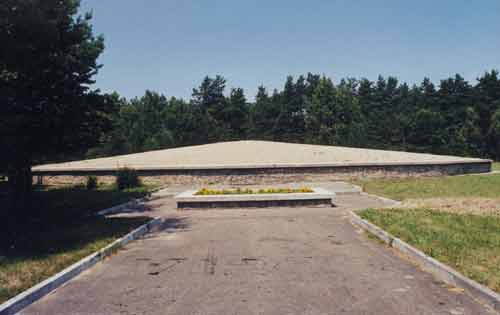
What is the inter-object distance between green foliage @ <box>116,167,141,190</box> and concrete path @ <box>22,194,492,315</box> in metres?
12.9

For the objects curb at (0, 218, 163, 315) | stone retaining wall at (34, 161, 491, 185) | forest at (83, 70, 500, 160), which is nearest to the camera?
curb at (0, 218, 163, 315)

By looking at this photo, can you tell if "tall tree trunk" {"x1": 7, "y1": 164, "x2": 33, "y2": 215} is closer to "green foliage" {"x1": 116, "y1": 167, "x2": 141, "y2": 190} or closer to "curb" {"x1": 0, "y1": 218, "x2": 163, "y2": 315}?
"green foliage" {"x1": 116, "y1": 167, "x2": 141, "y2": 190}

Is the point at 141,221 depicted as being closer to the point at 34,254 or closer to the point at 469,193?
the point at 34,254

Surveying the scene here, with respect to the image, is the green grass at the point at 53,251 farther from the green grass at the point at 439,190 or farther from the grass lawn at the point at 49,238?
the green grass at the point at 439,190

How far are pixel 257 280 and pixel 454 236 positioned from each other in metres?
5.20

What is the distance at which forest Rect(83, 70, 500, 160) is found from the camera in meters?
49.9

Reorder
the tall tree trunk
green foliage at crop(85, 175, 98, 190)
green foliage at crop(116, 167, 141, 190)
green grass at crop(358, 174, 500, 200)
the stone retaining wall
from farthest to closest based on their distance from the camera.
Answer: the stone retaining wall < green foliage at crop(85, 175, 98, 190) < green foliage at crop(116, 167, 141, 190) < green grass at crop(358, 174, 500, 200) < the tall tree trunk

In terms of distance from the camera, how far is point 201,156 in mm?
29719

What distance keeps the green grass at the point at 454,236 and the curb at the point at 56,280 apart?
6648 mm

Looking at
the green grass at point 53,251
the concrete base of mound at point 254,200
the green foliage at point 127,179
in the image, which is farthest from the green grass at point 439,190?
the green foliage at point 127,179

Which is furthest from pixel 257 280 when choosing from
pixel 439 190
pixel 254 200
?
pixel 439 190

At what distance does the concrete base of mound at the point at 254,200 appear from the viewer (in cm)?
1502

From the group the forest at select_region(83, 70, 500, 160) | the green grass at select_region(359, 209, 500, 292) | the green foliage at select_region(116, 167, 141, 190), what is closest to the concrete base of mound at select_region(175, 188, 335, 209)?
the green grass at select_region(359, 209, 500, 292)

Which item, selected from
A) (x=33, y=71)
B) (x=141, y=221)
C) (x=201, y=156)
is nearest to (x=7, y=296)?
(x=141, y=221)
